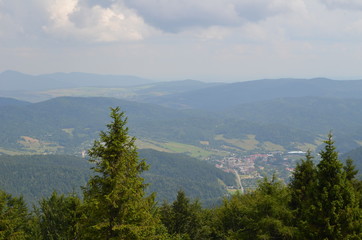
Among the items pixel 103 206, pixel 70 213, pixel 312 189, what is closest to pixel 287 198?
pixel 312 189

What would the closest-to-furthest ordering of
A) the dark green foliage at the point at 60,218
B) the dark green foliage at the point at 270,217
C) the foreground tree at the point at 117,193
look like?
the foreground tree at the point at 117,193
the dark green foliage at the point at 270,217
the dark green foliage at the point at 60,218

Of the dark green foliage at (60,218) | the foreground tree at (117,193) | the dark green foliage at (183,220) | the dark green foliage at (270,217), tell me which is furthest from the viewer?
the dark green foliage at (183,220)

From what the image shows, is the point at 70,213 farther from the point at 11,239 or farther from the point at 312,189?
the point at 312,189

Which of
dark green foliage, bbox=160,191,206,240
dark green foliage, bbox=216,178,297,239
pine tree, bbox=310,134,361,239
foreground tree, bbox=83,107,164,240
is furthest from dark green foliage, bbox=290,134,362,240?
dark green foliage, bbox=160,191,206,240

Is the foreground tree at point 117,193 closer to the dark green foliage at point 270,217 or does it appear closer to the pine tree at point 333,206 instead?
the pine tree at point 333,206

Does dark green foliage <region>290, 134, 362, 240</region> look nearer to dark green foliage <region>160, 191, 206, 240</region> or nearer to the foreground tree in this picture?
the foreground tree

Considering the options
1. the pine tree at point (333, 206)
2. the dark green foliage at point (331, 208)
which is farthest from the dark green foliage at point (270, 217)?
the pine tree at point (333, 206)
